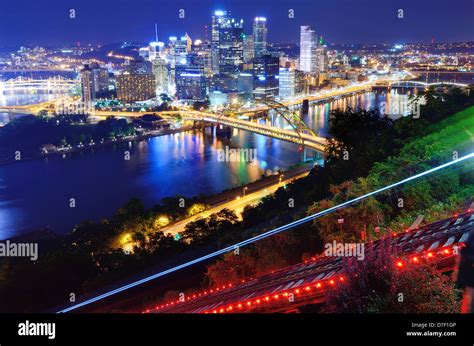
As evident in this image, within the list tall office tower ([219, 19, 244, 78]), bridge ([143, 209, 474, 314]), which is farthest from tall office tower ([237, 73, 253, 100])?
bridge ([143, 209, 474, 314])

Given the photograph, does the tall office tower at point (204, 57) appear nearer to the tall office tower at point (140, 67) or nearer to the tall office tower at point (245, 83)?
the tall office tower at point (245, 83)

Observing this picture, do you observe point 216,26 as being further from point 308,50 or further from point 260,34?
point 308,50

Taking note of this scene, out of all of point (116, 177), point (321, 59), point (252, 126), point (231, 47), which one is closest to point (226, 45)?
point (231, 47)

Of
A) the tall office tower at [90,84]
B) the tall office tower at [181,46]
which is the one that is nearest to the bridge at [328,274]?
the tall office tower at [90,84]

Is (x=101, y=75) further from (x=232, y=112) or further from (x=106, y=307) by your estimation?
(x=106, y=307)

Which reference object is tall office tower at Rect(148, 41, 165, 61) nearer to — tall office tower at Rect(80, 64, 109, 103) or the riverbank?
tall office tower at Rect(80, 64, 109, 103)

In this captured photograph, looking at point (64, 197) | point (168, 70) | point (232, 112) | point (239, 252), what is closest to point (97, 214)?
point (64, 197)
